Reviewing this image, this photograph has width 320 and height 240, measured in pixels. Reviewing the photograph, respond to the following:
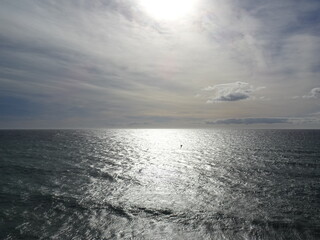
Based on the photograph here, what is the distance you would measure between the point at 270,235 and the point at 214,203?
9.14 meters

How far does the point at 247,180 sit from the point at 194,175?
35.1 ft

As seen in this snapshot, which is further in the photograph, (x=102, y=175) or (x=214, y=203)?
(x=102, y=175)

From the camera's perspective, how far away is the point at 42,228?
22.7 m

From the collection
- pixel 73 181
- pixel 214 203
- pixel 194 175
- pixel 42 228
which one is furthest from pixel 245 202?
pixel 73 181

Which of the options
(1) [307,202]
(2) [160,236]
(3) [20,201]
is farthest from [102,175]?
(1) [307,202]

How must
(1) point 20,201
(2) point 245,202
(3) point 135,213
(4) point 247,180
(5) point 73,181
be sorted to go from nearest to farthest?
1. (3) point 135,213
2. (1) point 20,201
3. (2) point 245,202
4. (5) point 73,181
5. (4) point 247,180

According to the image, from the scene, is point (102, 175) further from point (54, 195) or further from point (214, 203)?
point (214, 203)

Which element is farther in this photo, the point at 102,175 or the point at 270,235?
the point at 102,175

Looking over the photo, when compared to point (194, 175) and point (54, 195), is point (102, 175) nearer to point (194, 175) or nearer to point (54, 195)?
point (54, 195)

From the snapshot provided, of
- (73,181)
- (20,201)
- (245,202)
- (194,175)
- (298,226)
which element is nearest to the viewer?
(298,226)

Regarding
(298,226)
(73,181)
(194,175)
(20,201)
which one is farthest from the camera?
(194,175)

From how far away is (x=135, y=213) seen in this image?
90.0 feet

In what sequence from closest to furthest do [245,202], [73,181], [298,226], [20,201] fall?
[298,226]
[20,201]
[245,202]
[73,181]

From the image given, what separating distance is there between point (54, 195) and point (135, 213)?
13.0 meters
